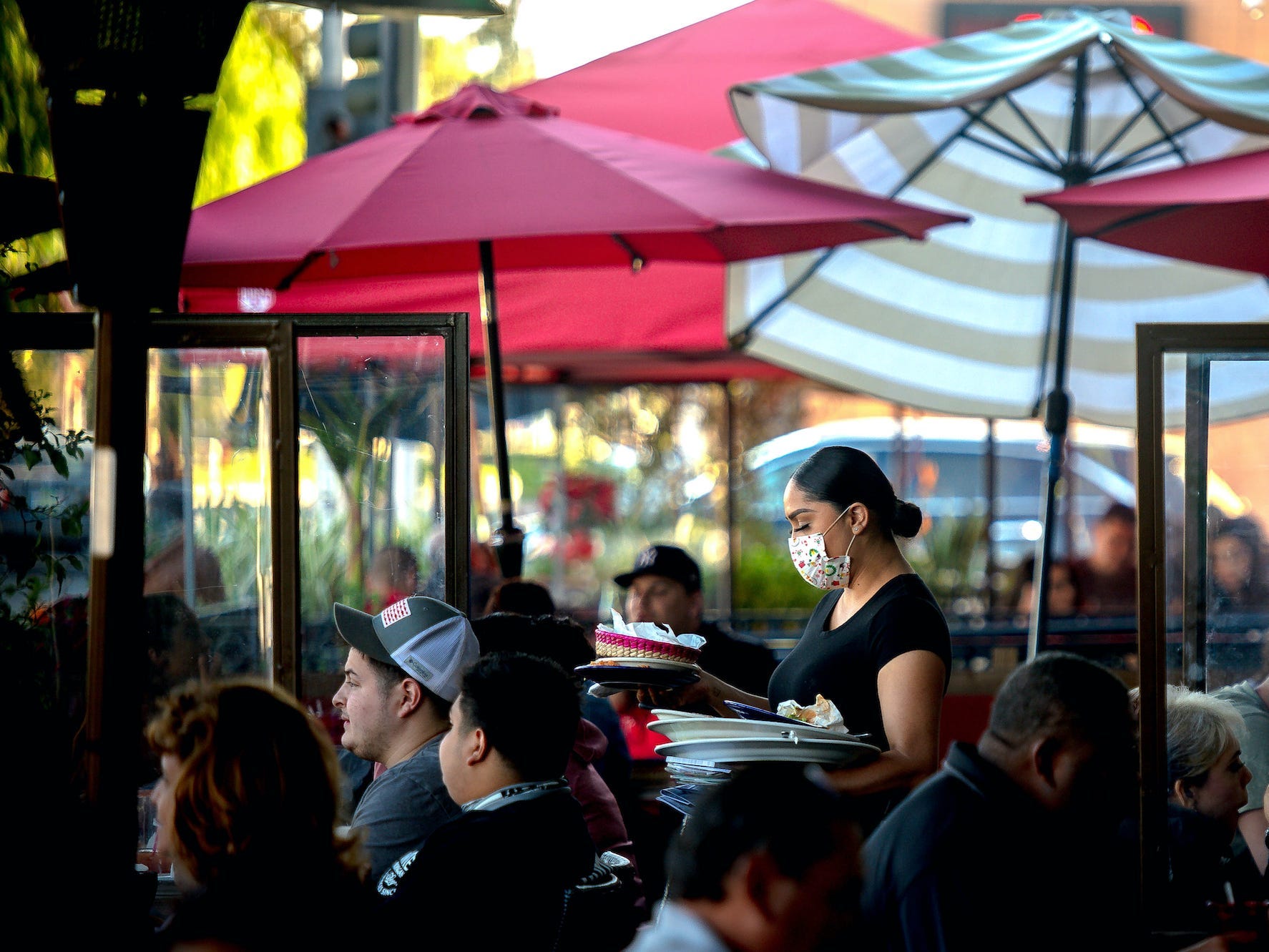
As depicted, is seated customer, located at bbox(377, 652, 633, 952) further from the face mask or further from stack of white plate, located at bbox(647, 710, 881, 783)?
the face mask

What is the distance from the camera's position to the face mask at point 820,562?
126 inches

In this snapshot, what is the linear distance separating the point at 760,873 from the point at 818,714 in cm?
121

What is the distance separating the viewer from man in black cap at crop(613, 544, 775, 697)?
496 cm

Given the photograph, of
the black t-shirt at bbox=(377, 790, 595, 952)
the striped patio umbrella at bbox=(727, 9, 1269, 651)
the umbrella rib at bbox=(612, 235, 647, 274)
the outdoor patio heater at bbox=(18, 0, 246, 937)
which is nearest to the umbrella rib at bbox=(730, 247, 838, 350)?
the striped patio umbrella at bbox=(727, 9, 1269, 651)

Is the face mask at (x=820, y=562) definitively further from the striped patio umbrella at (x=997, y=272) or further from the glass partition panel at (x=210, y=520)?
the striped patio umbrella at (x=997, y=272)

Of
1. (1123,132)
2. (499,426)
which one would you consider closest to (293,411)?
(499,426)

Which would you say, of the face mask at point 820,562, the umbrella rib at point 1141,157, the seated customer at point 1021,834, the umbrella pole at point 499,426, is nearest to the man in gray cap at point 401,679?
the face mask at point 820,562

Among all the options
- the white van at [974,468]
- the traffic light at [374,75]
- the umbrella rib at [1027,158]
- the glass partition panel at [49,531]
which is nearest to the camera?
the glass partition panel at [49,531]

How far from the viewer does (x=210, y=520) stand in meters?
3.49

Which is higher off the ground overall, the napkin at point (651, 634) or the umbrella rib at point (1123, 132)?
the umbrella rib at point (1123, 132)

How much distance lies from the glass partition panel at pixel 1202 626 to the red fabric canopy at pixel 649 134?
3438 millimetres

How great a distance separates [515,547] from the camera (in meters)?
4.91

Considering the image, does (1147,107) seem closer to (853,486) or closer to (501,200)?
(501,200)

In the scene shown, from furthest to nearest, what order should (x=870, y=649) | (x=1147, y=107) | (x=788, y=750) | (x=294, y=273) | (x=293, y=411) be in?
(x=1147, y=107)
(x=294, y=273)
(x=293, y=411)
(x=870, y=649)
(x=788, y=750)
